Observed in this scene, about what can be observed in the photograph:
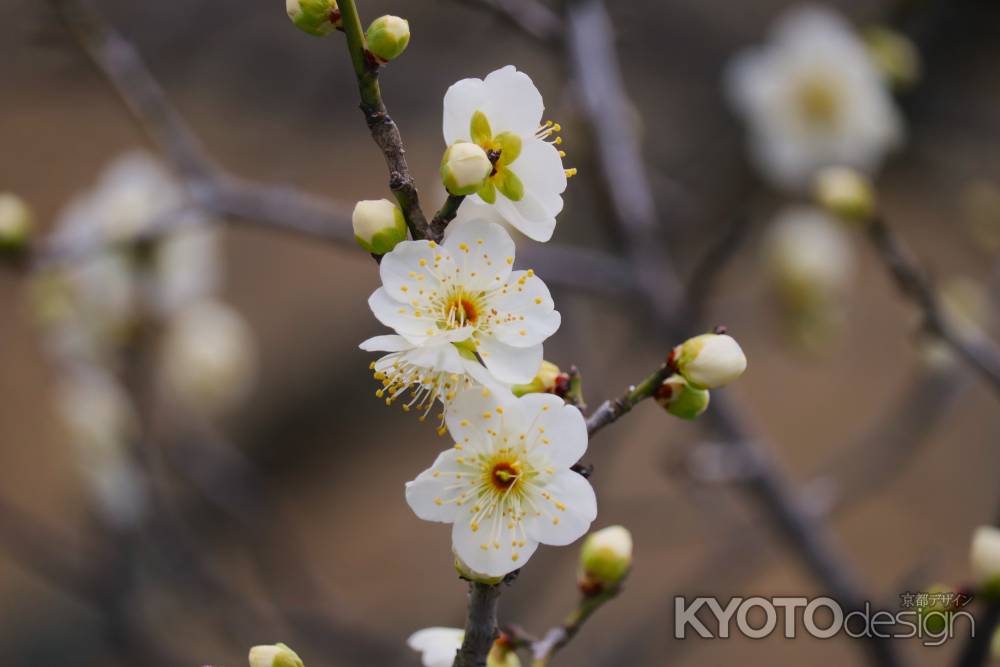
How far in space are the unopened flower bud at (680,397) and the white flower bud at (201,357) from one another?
1.26m

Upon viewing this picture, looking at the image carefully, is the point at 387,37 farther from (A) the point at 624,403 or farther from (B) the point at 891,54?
(B) the point at 891,54

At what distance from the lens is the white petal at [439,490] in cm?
54

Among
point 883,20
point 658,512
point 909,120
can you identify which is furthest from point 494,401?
point 909,120

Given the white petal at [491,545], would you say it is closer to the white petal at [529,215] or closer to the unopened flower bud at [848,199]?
the white petal at [529,215]

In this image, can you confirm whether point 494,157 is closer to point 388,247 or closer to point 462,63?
point 388,247

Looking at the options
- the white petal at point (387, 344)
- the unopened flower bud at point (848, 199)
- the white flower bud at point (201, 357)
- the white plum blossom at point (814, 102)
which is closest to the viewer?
the white petal at point (387, 344)

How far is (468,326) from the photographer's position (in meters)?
0.55

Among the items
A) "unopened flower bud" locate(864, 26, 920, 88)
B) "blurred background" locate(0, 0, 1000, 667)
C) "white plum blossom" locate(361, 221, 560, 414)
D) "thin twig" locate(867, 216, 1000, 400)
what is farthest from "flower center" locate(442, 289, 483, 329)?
"unopened flower bud" locate(864, 26, 920, 88)

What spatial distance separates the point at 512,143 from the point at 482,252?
0.08 metres

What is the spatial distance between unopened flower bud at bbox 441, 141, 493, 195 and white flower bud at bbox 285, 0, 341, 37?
0.13 metres

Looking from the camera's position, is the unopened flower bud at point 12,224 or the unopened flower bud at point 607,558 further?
the unopened flower bud at point 12,224

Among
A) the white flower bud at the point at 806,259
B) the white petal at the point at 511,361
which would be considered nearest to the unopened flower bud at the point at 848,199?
the white flower bud at the point at 806,259

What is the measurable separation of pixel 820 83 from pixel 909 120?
0.96 meters

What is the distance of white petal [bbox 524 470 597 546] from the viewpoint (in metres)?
0.55
